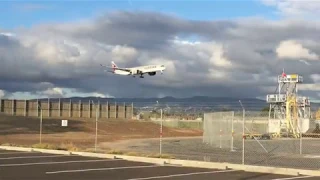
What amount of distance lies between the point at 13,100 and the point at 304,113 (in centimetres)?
4600

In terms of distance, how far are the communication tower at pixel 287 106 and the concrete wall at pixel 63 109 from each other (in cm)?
2762

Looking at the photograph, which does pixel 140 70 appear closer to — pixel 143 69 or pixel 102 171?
pixel 143 69

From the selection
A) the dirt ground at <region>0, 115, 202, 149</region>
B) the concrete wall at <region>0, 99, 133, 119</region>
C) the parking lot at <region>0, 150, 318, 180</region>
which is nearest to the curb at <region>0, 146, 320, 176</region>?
the parking lot at <region>0, 150, 318, 180</region>

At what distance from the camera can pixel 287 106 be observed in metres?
66.0

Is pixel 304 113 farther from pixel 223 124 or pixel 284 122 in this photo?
pixel 223 124

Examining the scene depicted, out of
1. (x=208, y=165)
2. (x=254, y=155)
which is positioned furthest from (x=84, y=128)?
(x=208, y=165)

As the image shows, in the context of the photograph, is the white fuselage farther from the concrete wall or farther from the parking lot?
the parking lot

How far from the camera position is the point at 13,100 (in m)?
85.3

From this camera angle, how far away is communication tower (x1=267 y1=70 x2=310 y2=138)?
62781 millimetres

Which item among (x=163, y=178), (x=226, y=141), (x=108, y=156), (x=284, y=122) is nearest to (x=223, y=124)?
(x=226, y=141)

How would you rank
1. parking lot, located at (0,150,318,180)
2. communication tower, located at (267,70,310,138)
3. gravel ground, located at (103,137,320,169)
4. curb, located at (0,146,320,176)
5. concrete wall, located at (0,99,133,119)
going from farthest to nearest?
concrete wall, located at (0,99,133,119) < communication tower, located at (267,70,310,138) < gravel ground, located at (103,137,320,169) < curb, located at (0,146,320,176) < parking lot, located at (0,150,318,180)

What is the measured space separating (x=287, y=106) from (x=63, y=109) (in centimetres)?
4002

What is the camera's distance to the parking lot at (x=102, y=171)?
16359 mm

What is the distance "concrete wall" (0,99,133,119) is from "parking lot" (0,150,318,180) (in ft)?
198
